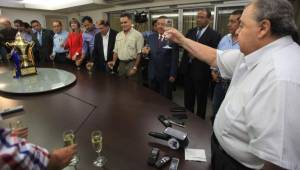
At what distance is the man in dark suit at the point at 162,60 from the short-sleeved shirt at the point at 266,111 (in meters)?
2.21

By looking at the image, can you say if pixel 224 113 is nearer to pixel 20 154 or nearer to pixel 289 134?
pixel 289 134

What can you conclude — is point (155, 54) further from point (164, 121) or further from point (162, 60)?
point (164, 121)

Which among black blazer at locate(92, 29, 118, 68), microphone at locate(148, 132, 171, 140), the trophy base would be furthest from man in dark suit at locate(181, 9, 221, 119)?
the trophy base

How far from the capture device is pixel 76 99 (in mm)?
1967

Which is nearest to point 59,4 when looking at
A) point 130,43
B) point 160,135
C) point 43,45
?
point 43,45

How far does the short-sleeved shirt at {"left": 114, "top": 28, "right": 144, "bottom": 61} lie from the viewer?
11.3 ft

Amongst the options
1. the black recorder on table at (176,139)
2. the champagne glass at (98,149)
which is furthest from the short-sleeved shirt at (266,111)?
the champagne glass at (98,149)

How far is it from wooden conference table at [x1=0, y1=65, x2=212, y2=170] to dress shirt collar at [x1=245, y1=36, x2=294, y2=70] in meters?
0.52

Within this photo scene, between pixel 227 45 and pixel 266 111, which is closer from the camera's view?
pixel 266 111

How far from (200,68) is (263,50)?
6.91 ft

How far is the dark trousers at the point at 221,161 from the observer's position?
0.92 meters

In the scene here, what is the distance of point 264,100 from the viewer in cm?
77

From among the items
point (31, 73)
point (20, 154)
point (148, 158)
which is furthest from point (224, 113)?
point (31, 73)

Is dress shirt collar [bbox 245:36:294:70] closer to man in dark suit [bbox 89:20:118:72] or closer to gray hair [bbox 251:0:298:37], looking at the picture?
gray hair [bbox 251:0:298:37]
